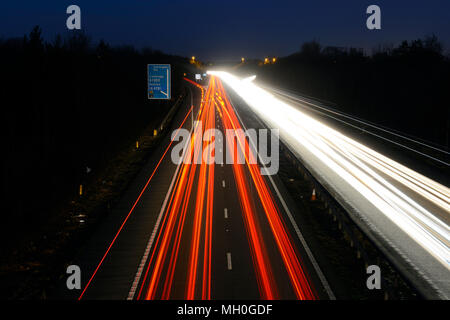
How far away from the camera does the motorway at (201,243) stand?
47.4ft

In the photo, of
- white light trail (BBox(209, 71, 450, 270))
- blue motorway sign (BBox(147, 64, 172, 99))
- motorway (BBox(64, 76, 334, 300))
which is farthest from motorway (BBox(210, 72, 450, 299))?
blue motorway sign (BBox(147, 64, 172, 99))

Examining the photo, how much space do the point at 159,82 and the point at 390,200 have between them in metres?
25.8

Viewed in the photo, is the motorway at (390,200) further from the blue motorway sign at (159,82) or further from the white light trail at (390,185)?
the blue motorway sign at (159,82)

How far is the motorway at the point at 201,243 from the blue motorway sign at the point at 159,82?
11.6 m

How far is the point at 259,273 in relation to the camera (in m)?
15.5

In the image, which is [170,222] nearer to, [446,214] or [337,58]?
[446,214]

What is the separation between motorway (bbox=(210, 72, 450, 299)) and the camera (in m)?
15.4

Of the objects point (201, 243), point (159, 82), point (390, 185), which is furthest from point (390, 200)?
point (159, 82)

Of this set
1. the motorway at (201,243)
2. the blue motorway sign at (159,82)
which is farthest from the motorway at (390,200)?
the blue motorway sign at (159,82)

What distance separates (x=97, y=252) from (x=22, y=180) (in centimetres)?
1982

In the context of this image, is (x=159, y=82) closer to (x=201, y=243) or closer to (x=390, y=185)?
(x=390, y=185)

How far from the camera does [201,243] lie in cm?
1825
